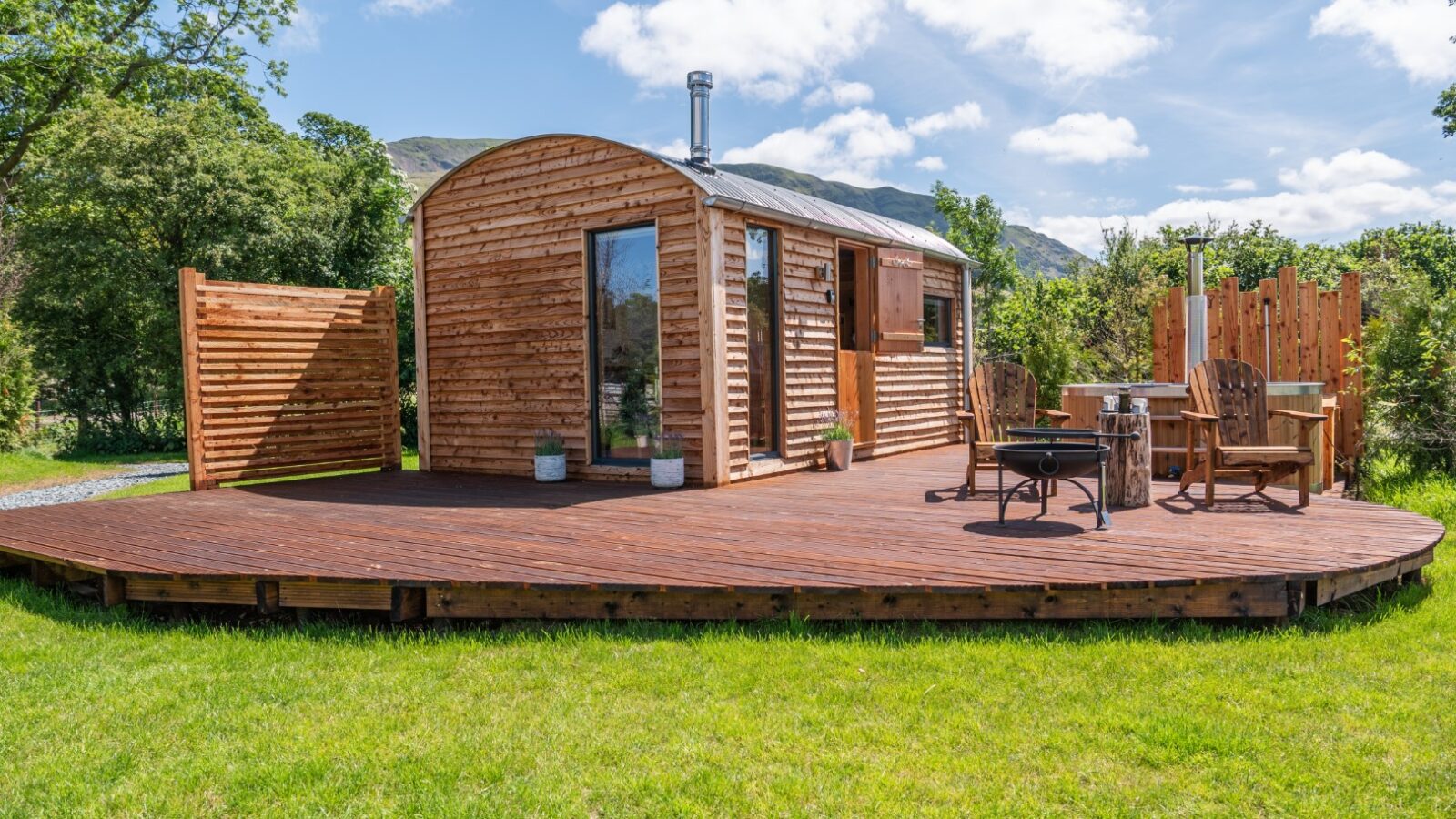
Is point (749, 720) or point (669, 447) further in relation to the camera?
point (669, 447)

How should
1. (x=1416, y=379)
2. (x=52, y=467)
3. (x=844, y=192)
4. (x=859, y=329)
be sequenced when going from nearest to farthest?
(x=1416, y=379)
(x=859, y=329)
(x=52, y=467)
(x=844, y=192)

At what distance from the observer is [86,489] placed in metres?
10.7

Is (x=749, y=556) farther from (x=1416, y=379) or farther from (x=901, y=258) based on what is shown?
(x=901, y=258)

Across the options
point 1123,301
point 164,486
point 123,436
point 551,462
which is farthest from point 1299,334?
point 123,436

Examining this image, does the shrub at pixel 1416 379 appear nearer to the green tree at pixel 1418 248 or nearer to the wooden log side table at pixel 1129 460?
the wooden log side table at pixel 1129 460

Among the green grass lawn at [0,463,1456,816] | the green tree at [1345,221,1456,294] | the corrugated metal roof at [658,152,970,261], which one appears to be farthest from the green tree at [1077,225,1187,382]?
the green tree at [1345,221,1456,294]

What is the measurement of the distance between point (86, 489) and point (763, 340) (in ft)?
28.0

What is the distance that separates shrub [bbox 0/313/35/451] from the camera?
13656mm

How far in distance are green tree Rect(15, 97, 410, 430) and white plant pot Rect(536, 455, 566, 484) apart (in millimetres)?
9608

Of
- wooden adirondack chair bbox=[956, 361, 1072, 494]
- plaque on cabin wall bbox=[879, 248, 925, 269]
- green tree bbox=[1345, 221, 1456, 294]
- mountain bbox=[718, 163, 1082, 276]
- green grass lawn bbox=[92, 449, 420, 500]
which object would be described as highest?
mountain bbox=[718, 163, 1082, 276]

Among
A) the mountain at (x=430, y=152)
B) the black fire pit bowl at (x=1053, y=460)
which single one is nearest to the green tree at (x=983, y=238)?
the black fire pit bowl at (x=1053, y=460)

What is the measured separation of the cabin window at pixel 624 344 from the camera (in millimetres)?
7477

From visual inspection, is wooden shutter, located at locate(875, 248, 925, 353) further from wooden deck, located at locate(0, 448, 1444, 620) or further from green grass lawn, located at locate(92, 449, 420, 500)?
green grass lawn, located at locate(92, 449, 420, 500)

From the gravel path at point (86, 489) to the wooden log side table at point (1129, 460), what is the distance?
9.72m
